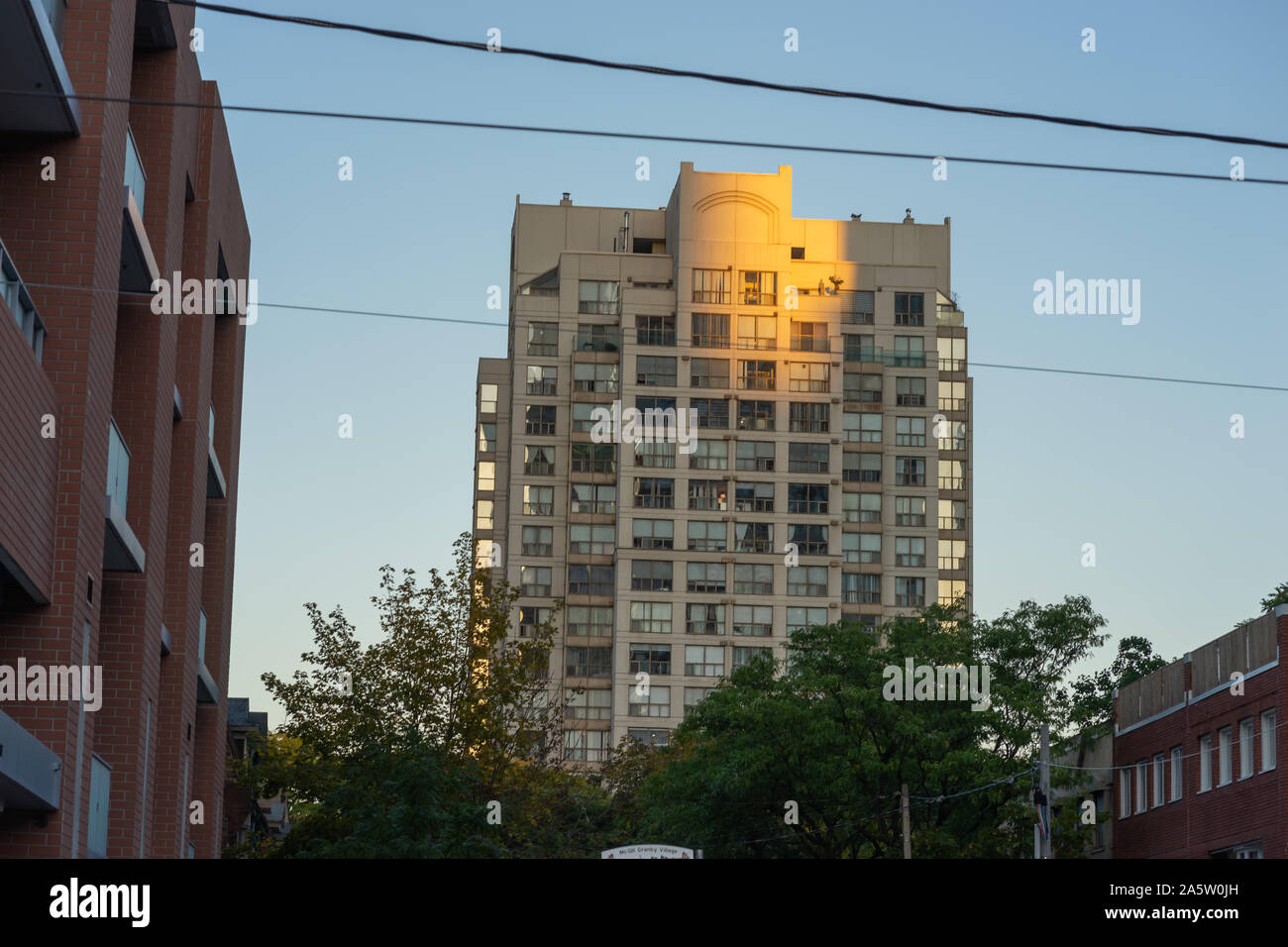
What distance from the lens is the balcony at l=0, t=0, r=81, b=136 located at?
1786 centimetres

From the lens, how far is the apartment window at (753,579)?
110 meters

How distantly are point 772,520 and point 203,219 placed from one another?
3273 inches

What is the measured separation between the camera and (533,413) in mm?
116500

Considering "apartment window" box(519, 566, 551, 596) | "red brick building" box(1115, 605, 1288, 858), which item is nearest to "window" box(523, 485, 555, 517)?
"apartment window" box(519, 566, 551, 596)

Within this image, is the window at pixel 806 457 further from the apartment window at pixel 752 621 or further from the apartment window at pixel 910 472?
the apartment window at pixel 752 621

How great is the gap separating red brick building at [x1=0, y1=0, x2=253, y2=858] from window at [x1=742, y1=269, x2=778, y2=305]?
83.4 metres

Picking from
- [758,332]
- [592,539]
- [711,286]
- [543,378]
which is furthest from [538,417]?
[758,332]

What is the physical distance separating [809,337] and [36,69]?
9749cm

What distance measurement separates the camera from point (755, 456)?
11250cm

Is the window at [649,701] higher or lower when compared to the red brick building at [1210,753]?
higher

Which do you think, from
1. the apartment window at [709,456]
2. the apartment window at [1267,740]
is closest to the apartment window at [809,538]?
the apartment window at [709,456]

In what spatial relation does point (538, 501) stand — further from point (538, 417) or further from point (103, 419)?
point (103, 419)

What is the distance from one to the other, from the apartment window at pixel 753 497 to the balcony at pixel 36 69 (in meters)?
92.5
